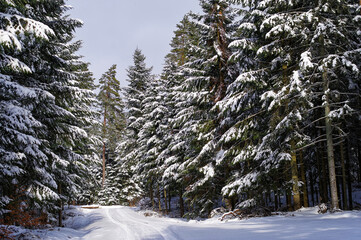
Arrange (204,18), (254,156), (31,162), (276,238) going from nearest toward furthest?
(276,238) → (31,162) → (254,156) → (204,18)

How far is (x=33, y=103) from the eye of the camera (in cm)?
1084

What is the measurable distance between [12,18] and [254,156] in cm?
1154

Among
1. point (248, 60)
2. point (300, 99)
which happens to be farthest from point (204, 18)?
point (300, 99)

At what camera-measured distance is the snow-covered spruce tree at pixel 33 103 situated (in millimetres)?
8172

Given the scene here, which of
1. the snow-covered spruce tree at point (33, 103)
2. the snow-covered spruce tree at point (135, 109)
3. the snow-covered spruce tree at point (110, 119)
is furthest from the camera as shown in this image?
the snow-covered spruce tree at point (110, 119)

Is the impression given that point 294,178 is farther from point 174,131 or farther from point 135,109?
point 135,109

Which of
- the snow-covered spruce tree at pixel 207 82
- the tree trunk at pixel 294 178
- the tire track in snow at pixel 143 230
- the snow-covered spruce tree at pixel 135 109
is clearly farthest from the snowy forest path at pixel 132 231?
the snow-covered spruce tree at pixel 135 109

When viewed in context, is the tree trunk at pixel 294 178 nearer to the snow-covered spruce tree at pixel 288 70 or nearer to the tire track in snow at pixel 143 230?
the snow-covered spruce tree at pixel 288 70

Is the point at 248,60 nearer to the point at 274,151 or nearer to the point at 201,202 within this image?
the point at 274,151

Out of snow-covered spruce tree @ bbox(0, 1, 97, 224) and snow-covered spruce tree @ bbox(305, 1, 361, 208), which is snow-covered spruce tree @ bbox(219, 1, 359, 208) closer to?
snow-covered spruce tree @ bbox(305, 1, 361, 208)

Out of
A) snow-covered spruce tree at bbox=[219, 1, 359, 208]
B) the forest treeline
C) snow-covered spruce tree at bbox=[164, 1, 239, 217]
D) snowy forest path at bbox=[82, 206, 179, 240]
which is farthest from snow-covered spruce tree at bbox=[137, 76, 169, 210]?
snow-covered spruce tree at bbox=[219, 1, 359, 208]

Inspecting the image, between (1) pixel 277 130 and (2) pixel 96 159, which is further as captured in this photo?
(2) pixel 96 159

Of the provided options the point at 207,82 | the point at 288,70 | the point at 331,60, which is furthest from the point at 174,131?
the point at 331,60

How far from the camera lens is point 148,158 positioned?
24.4 meters
